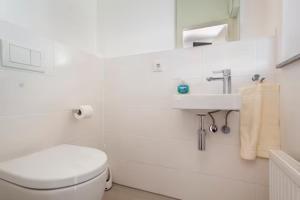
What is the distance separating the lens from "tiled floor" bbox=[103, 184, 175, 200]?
138cm

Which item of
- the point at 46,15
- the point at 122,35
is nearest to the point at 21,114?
the point at 46,15

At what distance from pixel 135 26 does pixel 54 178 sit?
151 cm

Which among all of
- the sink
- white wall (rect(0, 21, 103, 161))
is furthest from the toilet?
the sink

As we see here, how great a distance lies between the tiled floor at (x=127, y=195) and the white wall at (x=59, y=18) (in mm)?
1328

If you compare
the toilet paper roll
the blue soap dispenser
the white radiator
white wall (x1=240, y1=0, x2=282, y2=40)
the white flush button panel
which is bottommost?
the white radiator

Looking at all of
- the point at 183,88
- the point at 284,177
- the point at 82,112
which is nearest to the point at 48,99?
the point at 82,112

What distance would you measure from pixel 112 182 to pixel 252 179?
118 centimetres

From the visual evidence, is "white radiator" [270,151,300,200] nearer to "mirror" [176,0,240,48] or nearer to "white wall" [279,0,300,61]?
"white wall" [279,0,300,61]

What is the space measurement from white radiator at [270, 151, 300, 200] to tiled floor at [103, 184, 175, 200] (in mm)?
839

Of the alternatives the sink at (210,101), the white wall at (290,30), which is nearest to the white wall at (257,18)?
the white wall at (290,30)

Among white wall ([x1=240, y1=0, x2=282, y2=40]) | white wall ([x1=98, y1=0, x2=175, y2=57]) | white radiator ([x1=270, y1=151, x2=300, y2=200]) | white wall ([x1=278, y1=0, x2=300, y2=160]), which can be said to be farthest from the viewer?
white wall ([x1=98, y1=0, x2=175, y2=57])

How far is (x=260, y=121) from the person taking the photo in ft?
3.49

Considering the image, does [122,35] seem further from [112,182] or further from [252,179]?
[252,179]

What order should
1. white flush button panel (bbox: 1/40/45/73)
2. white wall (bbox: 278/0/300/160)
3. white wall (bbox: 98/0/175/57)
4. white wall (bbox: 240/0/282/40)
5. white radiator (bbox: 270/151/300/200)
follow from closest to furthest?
white radiator (bbox: 270/151/300/200) < white wall (bbox: 278/0/300/160) < white flush button panel (bbox: 1/40/45/73) < white wall (bbox: 240/0/282/40) < white wall (bbox: 98/0/175/57)
